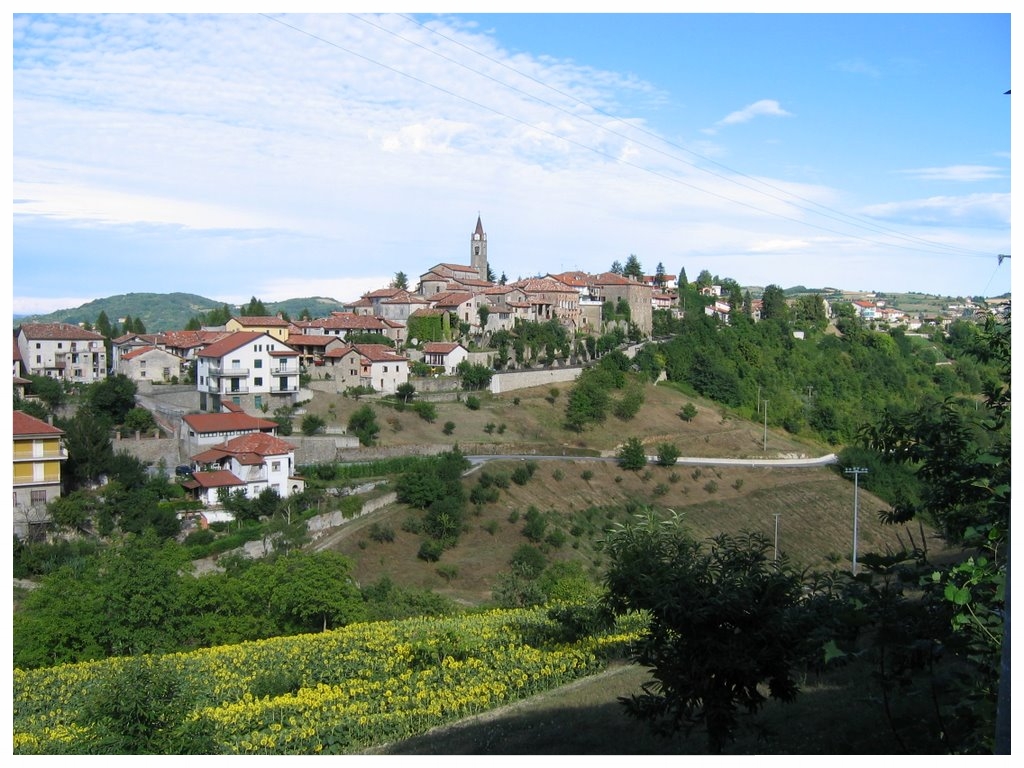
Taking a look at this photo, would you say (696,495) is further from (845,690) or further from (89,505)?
(845,690)

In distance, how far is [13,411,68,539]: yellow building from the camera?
24.0 m

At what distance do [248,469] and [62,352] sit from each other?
1644 centimetres

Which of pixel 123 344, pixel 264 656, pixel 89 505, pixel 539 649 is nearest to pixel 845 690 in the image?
pixel 539 649

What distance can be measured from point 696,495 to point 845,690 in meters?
26.0

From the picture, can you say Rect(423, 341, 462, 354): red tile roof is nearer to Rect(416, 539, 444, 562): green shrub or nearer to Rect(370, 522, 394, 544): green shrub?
Rect(370, 522, 394, 544): green shrub

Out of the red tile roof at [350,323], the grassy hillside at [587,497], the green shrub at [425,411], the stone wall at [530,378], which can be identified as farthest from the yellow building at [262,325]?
the stone wall at [530,378]

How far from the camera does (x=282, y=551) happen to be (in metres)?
22.1

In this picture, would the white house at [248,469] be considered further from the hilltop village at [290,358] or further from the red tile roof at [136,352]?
the red tile roof at [136,352]

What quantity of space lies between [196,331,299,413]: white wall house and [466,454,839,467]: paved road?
7.40 m

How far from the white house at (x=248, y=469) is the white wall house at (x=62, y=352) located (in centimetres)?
1241

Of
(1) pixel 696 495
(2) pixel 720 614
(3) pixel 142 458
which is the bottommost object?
(1) pixel 696 495

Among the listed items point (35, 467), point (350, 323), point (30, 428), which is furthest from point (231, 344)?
point (350, 323)

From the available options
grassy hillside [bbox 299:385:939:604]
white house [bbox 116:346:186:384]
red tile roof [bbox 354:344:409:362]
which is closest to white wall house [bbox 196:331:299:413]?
grassy hillside [bbox 299:385:939:604]

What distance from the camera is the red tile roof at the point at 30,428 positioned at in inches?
957
